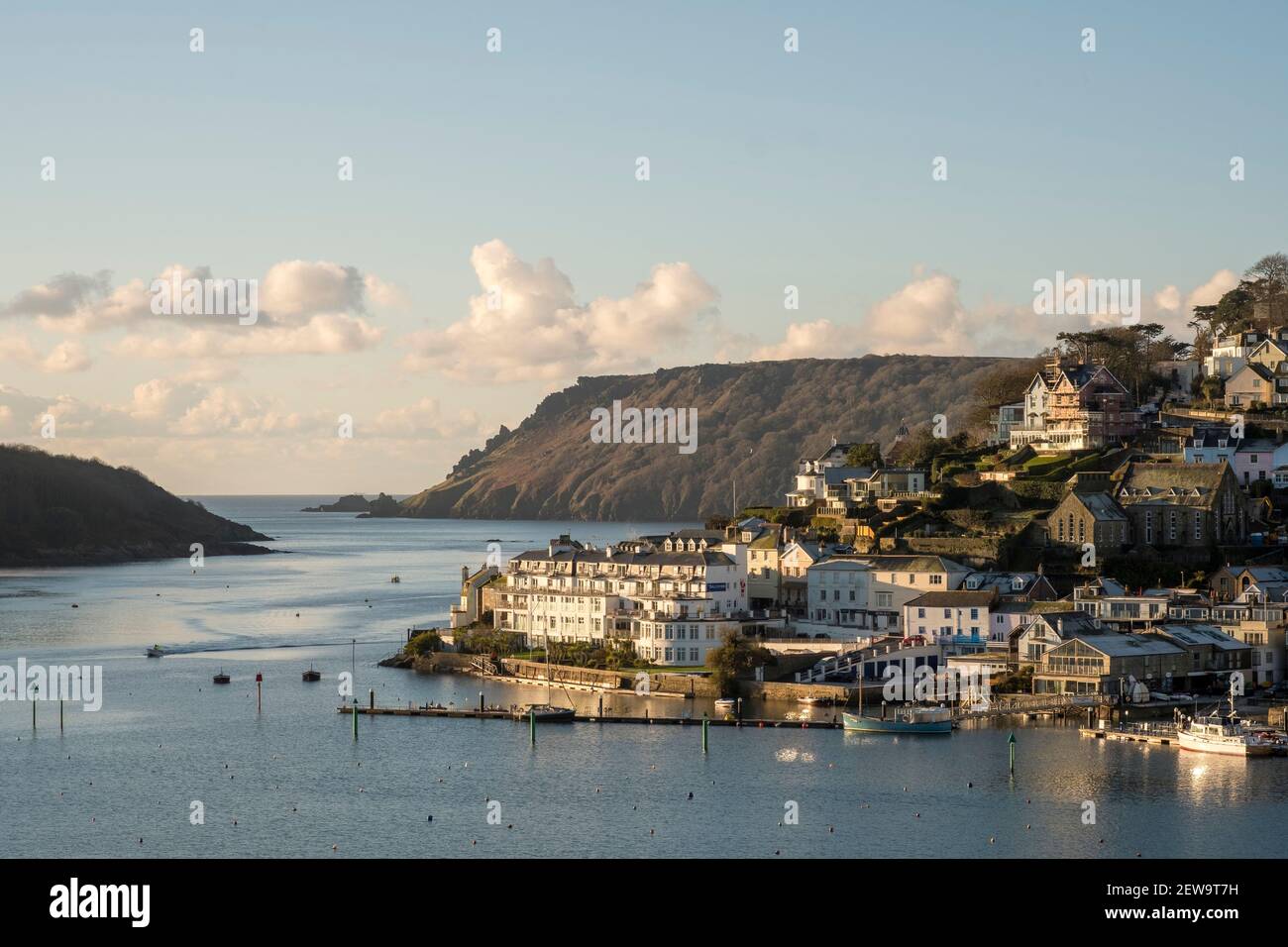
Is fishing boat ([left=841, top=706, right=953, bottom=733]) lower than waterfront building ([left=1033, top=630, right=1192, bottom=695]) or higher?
lower

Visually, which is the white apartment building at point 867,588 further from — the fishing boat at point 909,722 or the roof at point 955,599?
the fishing boat at point 909,722

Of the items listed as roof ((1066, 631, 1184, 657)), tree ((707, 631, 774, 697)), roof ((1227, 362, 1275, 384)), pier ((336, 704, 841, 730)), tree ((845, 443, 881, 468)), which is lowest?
pier ((336, 704, 841, 730))

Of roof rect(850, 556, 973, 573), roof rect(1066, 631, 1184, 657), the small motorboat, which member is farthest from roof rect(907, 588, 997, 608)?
the small motorboat

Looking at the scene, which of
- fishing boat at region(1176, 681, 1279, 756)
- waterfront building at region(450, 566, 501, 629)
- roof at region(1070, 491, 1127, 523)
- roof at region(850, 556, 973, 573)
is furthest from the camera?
waterfront building at region(450, 566, 501, 629)

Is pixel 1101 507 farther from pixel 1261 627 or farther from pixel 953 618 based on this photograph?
pixel 1261 627

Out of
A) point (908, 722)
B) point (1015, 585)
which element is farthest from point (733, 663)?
point (1015, 585)

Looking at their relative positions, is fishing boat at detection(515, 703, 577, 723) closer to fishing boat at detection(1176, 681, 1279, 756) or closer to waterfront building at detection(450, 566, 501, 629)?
fishing boat at detection(1176, 681, 1279, 756)
